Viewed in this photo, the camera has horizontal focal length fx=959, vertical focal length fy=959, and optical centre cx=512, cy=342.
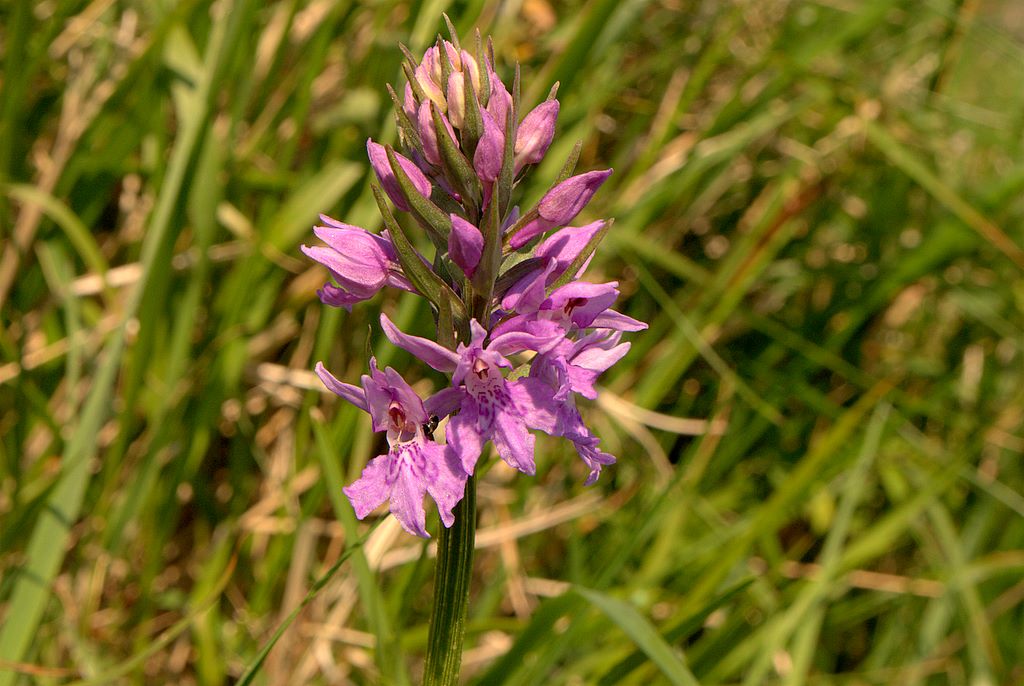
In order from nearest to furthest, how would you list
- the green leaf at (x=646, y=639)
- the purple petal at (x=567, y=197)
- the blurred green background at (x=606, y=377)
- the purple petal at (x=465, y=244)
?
the purple petal at (x=465, y=244) < the purple petal at (x=567, y=197) < the green leaf at (x=646, y=639) < the blurred green background at (x=606, y=377)

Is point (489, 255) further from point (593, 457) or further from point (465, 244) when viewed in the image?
point (593, 457)

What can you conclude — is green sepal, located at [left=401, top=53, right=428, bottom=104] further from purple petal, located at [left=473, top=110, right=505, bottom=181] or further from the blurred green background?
the blurred green background

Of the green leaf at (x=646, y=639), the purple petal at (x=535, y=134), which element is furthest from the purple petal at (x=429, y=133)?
the green leaf at (x=646, y=639)

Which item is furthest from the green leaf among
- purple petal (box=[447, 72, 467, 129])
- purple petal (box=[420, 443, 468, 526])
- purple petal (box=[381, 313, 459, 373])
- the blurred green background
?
purple petal (box=[447, 72, 467, 129])

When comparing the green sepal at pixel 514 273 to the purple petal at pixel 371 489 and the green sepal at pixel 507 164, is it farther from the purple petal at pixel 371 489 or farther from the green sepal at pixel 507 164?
the purple petal at pixel 371 489

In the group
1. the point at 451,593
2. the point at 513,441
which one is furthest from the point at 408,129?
the point at 451,593
